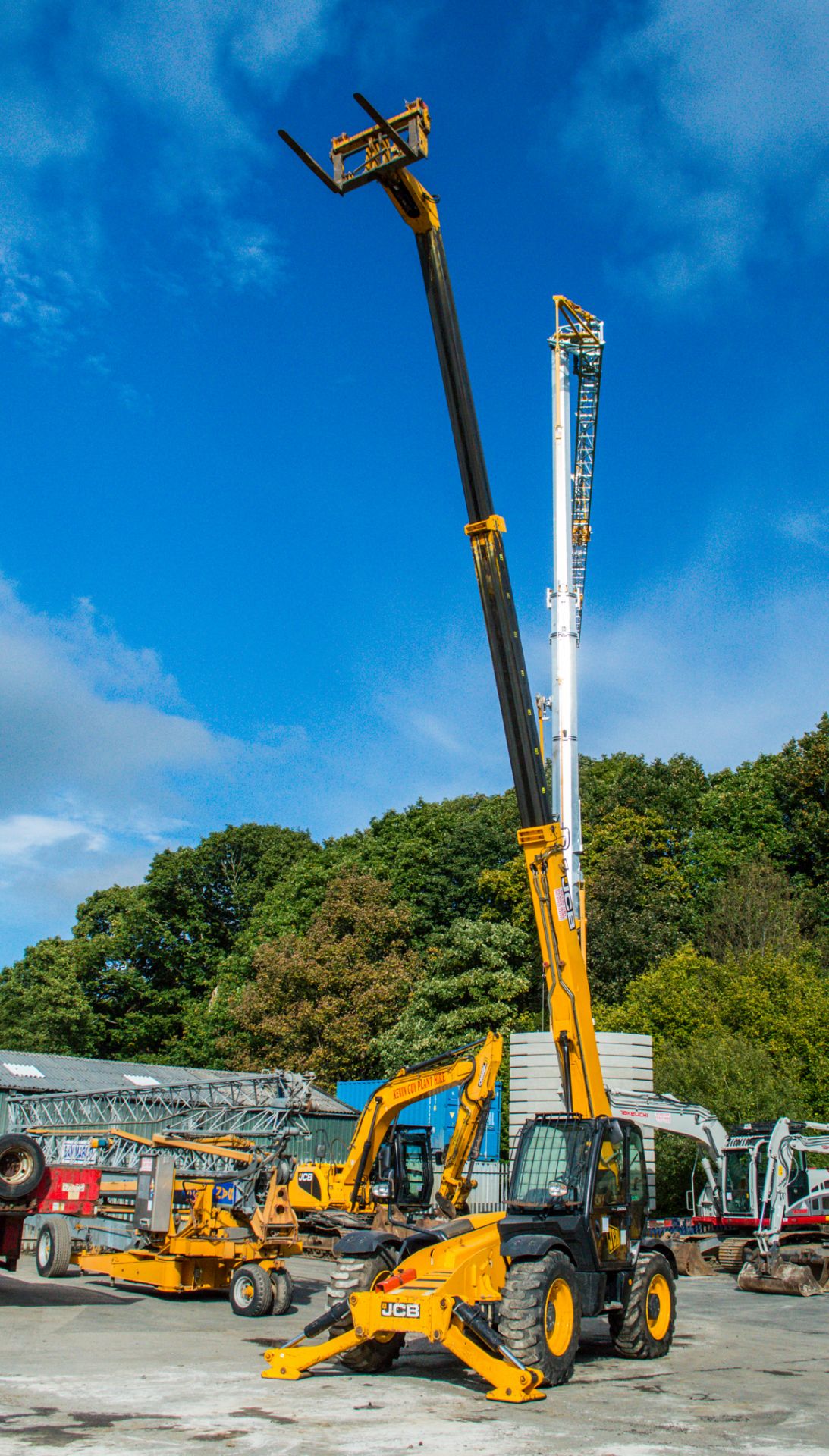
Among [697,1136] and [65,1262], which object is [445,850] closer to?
[697,1136]

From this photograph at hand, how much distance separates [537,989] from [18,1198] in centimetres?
3134

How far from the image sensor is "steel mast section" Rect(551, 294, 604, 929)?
27.4 meters

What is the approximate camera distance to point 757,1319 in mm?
16578

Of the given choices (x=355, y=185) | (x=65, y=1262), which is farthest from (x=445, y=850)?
(x=355, y=185)

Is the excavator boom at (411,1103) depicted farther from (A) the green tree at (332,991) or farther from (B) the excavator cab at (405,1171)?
(A) the green tree at (332,991)

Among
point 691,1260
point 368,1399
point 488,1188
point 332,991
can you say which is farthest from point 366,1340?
point 332,991

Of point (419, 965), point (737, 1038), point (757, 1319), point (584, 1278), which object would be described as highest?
point (419, 965)

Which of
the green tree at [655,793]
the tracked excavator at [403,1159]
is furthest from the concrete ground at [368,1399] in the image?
the green tree at [655,793]

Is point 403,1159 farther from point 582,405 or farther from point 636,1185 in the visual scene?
point 582,405

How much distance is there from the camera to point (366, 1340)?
10000 mm

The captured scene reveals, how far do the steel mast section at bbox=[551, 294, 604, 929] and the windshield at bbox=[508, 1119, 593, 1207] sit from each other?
28.4ft

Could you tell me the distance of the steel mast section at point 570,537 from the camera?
2736 centimetres

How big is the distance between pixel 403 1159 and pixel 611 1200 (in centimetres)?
749

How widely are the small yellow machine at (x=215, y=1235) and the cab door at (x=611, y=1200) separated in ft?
19.1
